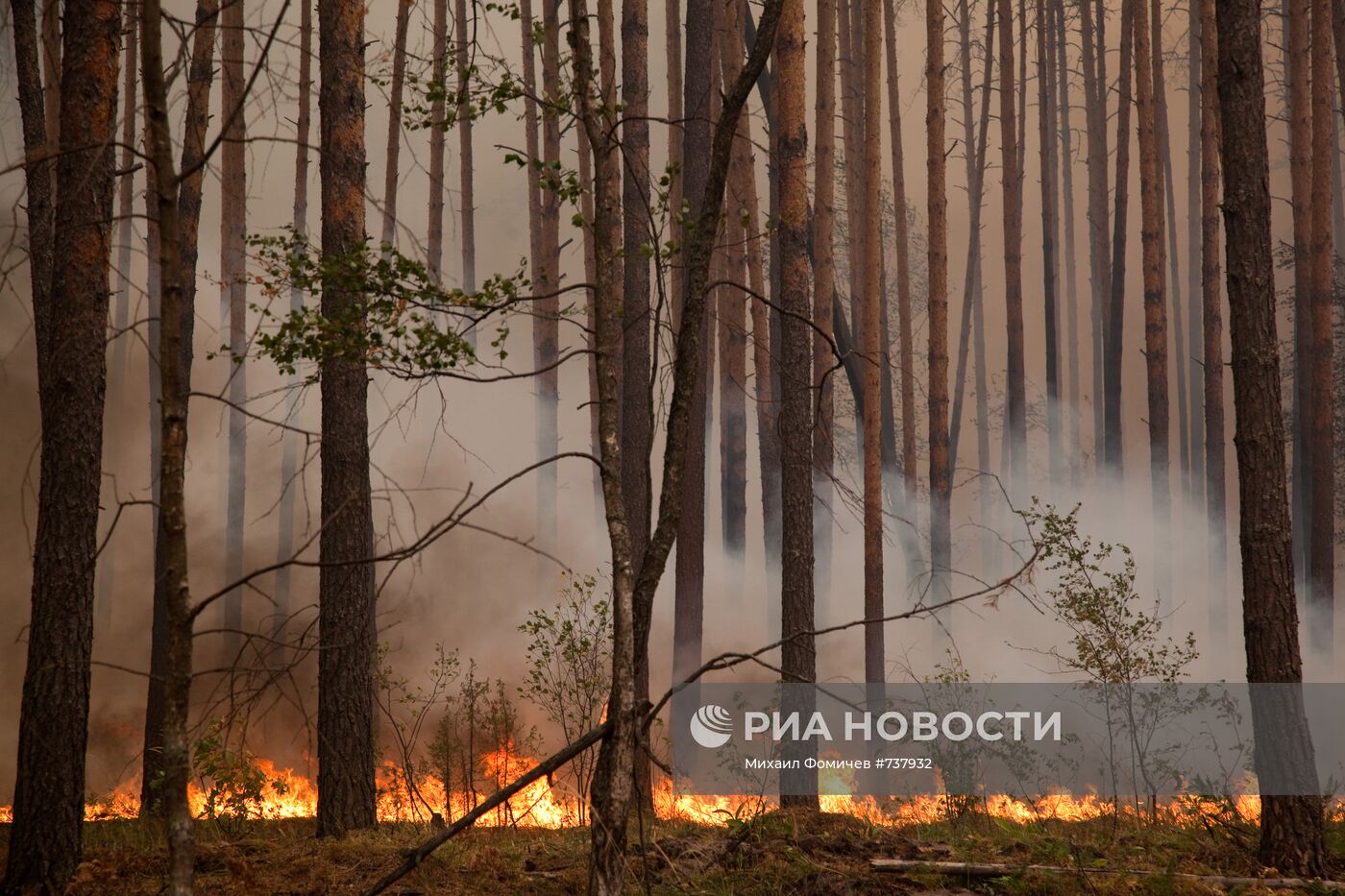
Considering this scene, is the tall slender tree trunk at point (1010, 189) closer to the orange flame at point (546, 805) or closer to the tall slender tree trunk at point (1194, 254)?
the orange flame at point (546, 805)

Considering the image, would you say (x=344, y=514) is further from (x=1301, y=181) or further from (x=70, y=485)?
(x=1301, y=181)

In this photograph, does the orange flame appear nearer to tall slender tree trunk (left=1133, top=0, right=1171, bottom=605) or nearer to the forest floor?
the forest floor

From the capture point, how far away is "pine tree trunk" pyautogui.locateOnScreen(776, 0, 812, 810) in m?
9.44

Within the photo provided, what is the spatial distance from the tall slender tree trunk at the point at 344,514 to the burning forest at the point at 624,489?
0.04 m

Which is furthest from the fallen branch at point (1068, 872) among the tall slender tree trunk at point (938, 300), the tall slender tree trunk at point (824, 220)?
the tall slender tree trunk at point (938, 300)

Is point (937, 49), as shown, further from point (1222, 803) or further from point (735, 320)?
point (1222, 803)

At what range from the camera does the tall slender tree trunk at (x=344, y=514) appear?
7945 mm

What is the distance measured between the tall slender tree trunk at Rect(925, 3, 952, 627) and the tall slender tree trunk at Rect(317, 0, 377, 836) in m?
10.3

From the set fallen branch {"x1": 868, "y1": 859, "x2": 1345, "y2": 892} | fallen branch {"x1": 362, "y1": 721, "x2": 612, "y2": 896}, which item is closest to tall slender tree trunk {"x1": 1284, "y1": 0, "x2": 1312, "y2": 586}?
fallen branch {"x1": 868, "y1": 859, "x2": 1345, "y2": 892}

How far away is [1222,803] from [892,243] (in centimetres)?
2621

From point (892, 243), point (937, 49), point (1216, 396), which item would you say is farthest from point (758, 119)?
point (1216, 396)

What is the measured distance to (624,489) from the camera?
10.1 m

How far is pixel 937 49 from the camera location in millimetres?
16547

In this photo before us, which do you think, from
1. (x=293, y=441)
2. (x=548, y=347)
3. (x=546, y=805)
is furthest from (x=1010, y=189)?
(x=293, y=441)
